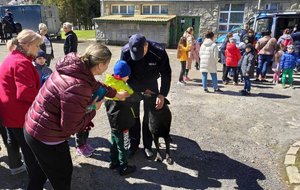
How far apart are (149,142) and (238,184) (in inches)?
56.6

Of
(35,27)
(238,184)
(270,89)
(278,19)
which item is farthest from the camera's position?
(35,27)

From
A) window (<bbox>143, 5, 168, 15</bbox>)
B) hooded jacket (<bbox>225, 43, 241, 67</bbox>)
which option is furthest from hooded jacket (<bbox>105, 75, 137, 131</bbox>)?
window (<bbox>143, 5, 168, 15</bbox>)

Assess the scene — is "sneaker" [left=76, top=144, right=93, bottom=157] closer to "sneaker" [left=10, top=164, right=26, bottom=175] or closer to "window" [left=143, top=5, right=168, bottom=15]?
"sneaker" [left=10, top=164, right=26, bottom=175]

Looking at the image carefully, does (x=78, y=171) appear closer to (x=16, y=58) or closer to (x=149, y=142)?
(x=149, y=142)

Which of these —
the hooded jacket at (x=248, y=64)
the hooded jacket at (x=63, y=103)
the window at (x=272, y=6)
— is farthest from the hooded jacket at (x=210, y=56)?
the window at (x=272, y=6)

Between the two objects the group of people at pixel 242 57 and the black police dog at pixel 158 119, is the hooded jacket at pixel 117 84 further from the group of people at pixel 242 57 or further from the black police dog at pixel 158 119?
the group of people at pixel 242 57

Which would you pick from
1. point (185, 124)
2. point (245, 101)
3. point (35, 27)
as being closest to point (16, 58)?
point (185, 124)

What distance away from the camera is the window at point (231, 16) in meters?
18.1

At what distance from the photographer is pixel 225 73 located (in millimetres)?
9281

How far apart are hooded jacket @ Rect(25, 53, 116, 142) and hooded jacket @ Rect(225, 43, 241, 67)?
23.1 ft

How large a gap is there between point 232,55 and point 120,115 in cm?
610

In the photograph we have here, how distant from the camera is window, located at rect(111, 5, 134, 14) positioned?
21337mm

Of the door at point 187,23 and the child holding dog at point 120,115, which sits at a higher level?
the door at point 187,23

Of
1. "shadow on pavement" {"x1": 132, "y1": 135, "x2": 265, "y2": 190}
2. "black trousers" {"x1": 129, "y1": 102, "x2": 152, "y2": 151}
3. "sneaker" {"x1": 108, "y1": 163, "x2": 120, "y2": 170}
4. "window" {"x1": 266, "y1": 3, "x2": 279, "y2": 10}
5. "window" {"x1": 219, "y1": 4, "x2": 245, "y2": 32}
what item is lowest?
"shadow on pavement" {"x1": 132, "y1": 135, "x2": 265, "y2": 190}
